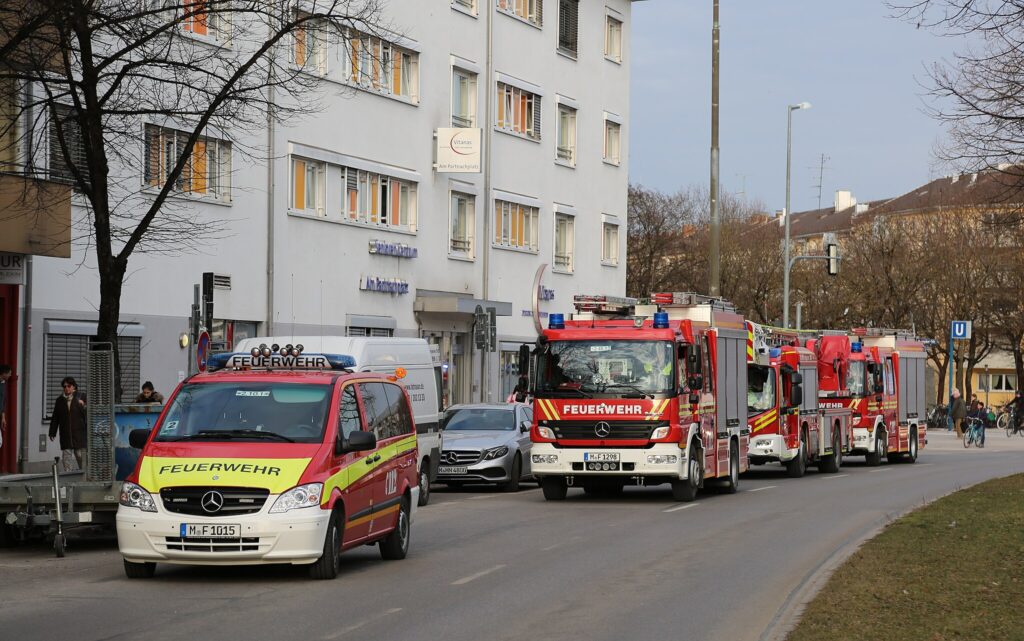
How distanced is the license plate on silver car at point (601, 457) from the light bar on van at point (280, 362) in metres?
8.68

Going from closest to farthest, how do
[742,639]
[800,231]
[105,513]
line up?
1. [742,639]
2. [105,513]
3. [800,231]

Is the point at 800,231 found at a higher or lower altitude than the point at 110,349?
higher

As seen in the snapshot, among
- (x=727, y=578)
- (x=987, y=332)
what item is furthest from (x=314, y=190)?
(x=987, y=332)

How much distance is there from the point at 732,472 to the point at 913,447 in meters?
15.9

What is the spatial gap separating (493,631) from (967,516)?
10404 millimetres

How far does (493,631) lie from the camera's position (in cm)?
1091

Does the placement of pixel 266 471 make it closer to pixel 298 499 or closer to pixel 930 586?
pixel 298 499

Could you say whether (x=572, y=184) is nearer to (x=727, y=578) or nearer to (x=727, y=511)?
(x=727, y=511)

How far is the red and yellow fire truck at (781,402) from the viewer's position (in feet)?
104

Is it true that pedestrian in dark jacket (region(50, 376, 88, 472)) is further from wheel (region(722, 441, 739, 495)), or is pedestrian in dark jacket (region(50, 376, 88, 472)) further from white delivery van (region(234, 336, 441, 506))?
wheel (region(722, 441, 739, 495))

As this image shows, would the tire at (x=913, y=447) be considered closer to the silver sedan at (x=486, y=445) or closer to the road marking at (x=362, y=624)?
the silver sedan at (x=486, y=445)

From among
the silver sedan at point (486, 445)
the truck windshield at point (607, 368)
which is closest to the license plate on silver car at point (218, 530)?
the truck windshield at point (607, 368)

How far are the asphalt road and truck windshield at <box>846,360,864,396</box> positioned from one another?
1524 centimetres

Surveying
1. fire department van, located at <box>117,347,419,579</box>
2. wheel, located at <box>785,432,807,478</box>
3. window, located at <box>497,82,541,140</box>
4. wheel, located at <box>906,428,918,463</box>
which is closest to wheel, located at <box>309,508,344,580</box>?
fire department van, located at <box>117,347,419,579</box>
